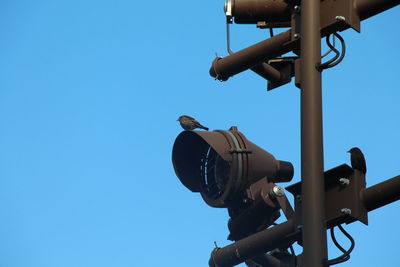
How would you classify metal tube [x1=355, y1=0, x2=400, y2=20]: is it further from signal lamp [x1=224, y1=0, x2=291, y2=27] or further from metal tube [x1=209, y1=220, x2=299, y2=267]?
metal tube [x1=209, y1=220, x2=299, y2=267]

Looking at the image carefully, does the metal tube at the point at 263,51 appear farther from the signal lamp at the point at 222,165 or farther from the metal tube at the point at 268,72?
the signal lamp at the point at 222,165

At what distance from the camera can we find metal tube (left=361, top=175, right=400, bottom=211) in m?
5.54

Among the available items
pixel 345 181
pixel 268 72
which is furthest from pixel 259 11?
pixel 345 181

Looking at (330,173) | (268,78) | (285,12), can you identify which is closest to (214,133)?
(268,78)

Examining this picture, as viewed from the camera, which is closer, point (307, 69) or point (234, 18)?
point (307, 69)

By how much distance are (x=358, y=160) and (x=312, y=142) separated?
12.3 inches

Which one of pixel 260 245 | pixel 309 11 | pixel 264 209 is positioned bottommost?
pixel 260 245

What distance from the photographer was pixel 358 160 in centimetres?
583

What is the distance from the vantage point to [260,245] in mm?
6371

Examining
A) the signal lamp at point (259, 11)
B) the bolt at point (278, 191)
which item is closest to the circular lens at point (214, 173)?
the bolt at point (278, 191)

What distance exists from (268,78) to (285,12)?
607 millimetres

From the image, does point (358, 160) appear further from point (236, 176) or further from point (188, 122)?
point (188, 122)

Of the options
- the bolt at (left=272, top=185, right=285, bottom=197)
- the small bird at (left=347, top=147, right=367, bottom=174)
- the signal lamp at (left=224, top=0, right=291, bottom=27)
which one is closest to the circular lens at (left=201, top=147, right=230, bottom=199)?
the bolt at (left=272, top=185, right=285, bottom=197)

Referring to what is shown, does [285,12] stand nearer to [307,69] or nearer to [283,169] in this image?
[307,69]
